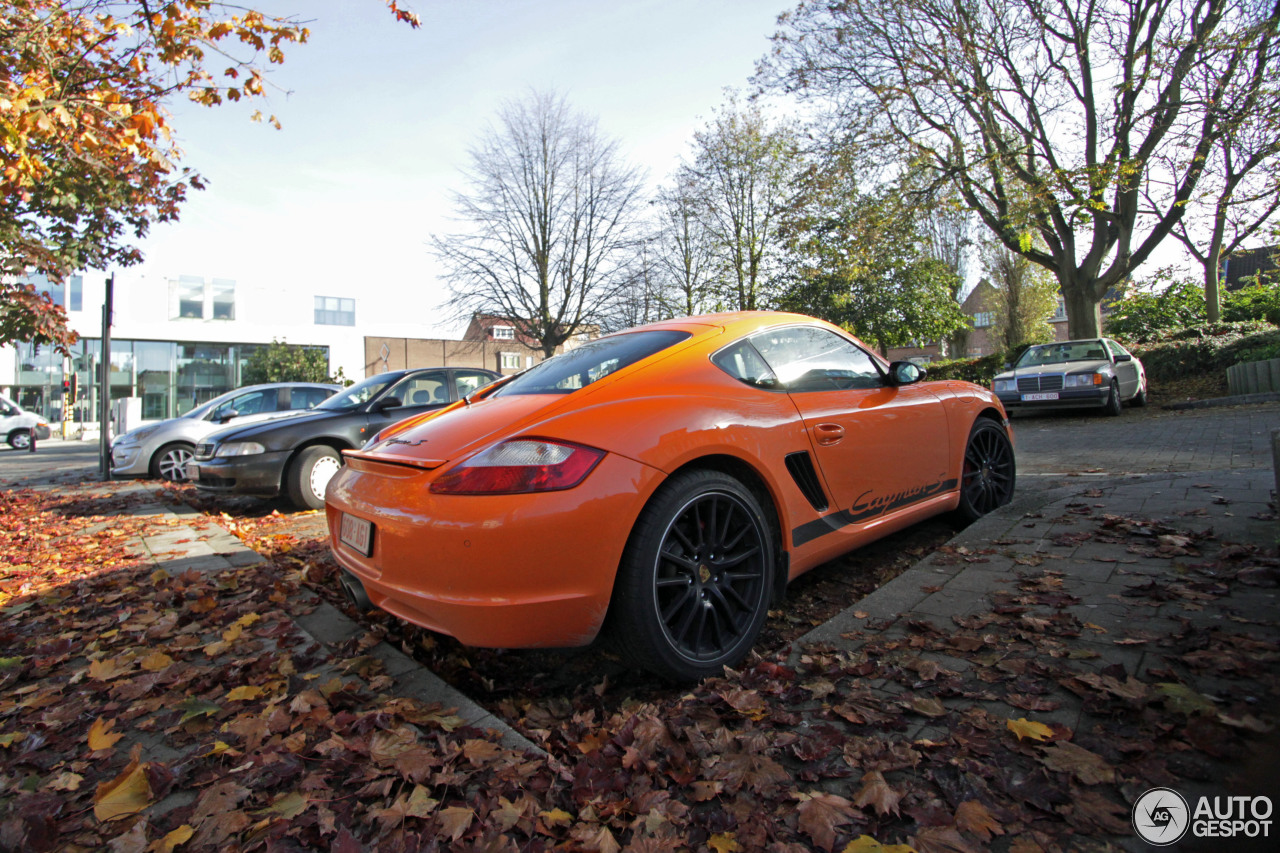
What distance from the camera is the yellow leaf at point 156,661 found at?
260 centimetres

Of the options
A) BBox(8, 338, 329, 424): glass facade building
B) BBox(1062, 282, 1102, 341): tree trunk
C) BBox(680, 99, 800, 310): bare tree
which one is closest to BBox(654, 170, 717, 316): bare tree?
BBox(680, 99, 800, 310): bare tree

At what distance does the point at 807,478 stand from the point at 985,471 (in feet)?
7.04

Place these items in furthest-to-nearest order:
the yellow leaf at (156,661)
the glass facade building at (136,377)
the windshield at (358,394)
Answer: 1. the glass facade building at (136,377)
2. the windshield at (358,394)
3. the yellow leaf at (156,661)

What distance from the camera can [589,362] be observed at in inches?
119

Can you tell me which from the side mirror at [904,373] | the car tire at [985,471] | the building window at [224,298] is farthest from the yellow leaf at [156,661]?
the building window at [224,298]

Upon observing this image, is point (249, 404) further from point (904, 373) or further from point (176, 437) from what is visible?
point (904, 373)

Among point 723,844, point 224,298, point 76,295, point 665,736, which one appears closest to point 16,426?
point 76,295

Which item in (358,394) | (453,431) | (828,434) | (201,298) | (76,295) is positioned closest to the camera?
(453,431)

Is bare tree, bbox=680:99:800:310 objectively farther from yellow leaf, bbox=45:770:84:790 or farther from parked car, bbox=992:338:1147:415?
yellow leaf, bbox=45:770:84:790

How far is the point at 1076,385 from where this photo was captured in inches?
450

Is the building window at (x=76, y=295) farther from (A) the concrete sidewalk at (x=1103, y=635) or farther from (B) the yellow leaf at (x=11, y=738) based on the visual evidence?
(A) the concrete sidewalk at (x=1103, y=635)

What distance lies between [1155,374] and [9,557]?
19723mm

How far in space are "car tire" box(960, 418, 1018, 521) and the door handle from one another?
1.41 meters

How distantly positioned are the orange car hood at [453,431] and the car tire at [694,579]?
0.62 m
